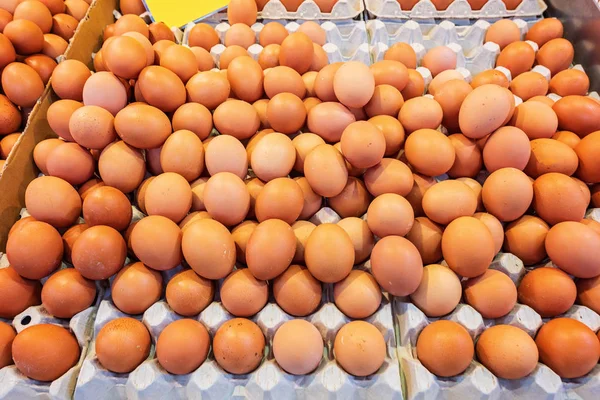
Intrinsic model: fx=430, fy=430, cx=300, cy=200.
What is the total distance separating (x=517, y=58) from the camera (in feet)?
4.53

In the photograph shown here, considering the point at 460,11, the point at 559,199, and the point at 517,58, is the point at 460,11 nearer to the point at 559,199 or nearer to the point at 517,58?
the point at 517,58

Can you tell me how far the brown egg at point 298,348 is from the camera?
864 mm

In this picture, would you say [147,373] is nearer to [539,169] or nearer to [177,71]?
[177,71]

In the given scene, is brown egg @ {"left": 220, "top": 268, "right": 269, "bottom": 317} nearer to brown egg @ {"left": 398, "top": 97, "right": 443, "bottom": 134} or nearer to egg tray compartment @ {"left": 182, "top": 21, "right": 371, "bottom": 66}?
brown egg @ {"left": 398, "top": 97, "right": 443, "bottom": 134}

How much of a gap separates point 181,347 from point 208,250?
20 cm

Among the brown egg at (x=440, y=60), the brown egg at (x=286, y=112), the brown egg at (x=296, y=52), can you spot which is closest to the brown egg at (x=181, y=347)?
the brown egg at (x=286, y=112)

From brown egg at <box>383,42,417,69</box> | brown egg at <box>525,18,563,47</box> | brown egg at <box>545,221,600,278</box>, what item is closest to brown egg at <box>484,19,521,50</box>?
brown egg at <box>525,18,563,47</box>

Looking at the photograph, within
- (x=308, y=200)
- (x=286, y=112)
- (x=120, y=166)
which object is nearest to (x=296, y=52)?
(x=286, y=112)

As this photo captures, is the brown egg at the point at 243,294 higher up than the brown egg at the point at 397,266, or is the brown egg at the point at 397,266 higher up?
the brown egg at the point at 397,266

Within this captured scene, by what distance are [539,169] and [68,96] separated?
4.19 feet

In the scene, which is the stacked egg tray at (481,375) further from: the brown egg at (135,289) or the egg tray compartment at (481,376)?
the brown egg at (135,289)

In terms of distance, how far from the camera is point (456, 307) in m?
0.97

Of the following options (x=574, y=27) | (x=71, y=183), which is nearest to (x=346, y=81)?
(x=71, y=183)

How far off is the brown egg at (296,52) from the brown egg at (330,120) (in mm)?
195
